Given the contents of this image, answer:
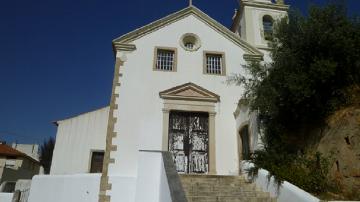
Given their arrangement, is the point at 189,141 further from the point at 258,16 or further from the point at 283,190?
the point at 258,16

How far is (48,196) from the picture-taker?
12.3m

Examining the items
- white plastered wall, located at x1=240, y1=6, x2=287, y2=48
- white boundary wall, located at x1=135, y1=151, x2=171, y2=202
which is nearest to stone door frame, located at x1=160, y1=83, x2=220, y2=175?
white boundary wall, located at x1=135, y1=151, x2=171, y2=202

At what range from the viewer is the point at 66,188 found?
1174 cm

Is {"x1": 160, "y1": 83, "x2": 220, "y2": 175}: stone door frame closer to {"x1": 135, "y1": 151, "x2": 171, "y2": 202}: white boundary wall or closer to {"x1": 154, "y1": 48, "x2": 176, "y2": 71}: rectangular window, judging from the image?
{"x1": 154, "y1": 48, "x2": 176, "y2": 71}: rectangular window

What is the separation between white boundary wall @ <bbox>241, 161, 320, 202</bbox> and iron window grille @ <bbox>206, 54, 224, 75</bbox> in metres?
5.35

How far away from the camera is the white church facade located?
11.8m

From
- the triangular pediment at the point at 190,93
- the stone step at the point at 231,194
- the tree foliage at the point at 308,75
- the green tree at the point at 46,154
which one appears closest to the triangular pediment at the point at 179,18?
the triangular pediment at the point at 190,93

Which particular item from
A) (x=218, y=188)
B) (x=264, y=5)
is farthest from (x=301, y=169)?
(x=264, y=5)

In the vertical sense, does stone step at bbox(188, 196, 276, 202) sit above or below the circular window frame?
below

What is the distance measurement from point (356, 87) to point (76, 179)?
9830 millimetres

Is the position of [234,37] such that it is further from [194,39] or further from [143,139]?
[143,139]

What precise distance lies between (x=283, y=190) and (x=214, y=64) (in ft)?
25.3

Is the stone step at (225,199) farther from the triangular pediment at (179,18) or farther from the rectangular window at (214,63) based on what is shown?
the triangular pediment at (179,18)

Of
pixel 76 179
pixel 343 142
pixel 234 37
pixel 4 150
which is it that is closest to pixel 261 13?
pixel 234 37
